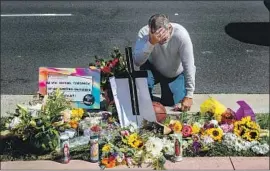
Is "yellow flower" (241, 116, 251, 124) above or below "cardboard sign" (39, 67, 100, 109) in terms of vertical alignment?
below

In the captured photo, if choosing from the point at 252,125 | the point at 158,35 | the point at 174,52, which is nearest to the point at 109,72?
the point at 174,52

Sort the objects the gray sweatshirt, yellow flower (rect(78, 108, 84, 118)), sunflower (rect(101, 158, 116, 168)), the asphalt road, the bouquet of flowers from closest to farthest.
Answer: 1. sunflower (rect(101, 158, 116, 168))
2. the gray sweatshirt
3. yellow flower (rect(78, 108, 84, 118))
4. the bouquet of flowers
5. the asphalt road

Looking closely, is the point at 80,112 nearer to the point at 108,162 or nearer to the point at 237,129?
the point at 108,162

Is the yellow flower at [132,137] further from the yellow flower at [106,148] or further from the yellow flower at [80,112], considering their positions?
the yellow flower at [80,112]

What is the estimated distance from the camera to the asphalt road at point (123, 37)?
7312 mm

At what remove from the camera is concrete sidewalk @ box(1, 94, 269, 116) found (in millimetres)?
6125

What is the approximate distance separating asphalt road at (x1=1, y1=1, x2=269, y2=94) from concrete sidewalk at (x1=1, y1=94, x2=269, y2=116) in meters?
0.24

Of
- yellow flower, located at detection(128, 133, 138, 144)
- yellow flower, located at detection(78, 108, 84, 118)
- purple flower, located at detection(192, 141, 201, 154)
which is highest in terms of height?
yellow flower, located at detection(78, 108, 84, 118)

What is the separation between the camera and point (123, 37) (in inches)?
360


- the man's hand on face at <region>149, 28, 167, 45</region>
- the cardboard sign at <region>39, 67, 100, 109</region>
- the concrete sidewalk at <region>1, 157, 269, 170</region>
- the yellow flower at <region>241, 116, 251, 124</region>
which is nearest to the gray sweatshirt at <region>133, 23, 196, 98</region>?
the man's hand on face at <region>149, 28, 167, 45</region>

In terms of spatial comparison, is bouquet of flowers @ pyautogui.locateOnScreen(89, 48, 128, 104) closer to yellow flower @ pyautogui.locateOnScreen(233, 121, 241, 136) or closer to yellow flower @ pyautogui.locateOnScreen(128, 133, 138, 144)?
yellow flower @ pyautogui.locateOnScreen(128, 133, 138, 144)

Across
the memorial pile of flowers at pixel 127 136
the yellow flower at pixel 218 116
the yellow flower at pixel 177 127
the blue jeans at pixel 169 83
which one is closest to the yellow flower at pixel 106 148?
the memorial pile of flowers at pixel 127 136

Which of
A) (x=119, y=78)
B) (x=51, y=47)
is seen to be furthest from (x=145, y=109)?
(x=51, y=47)

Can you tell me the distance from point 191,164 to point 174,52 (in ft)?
3.87
